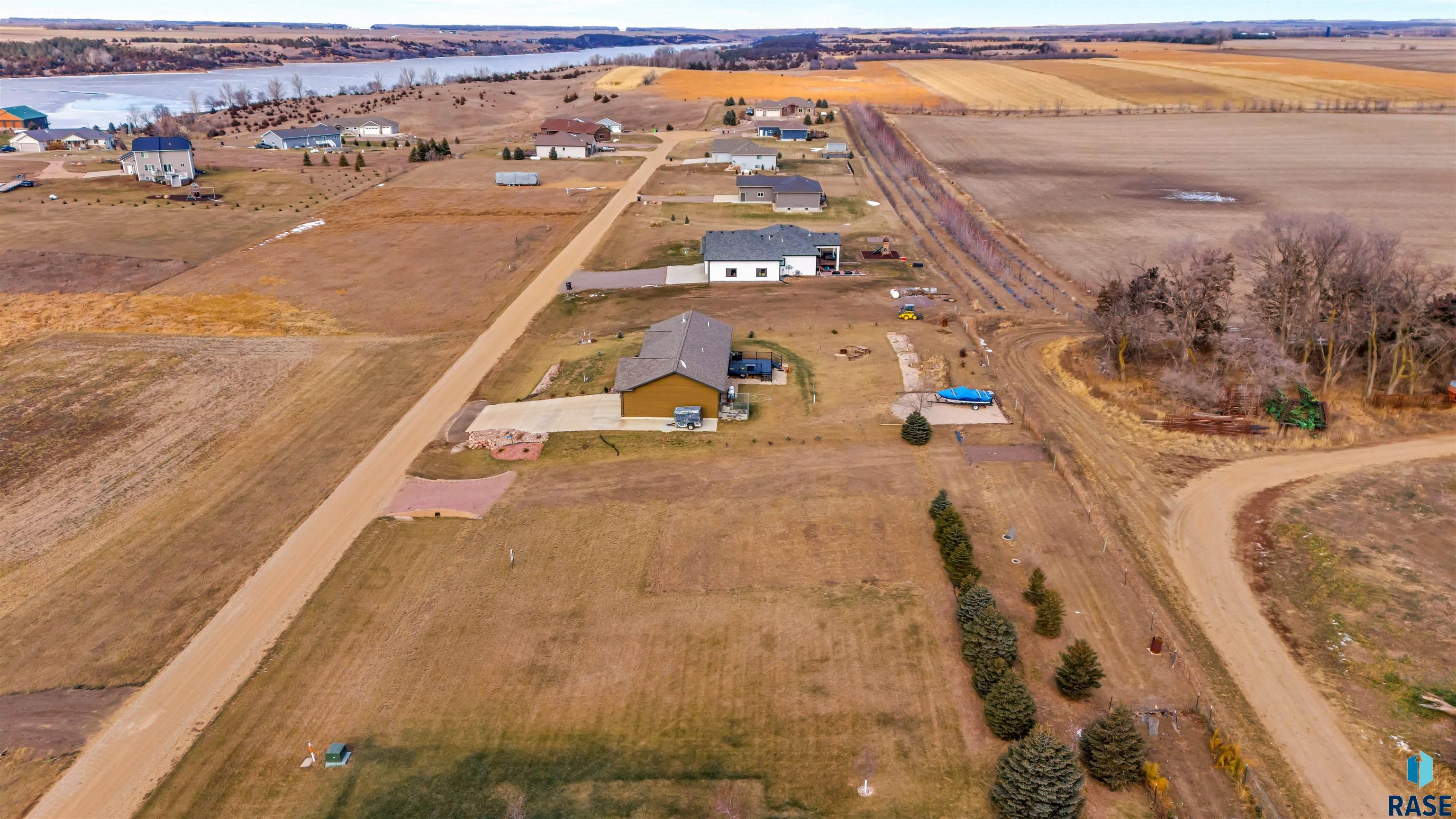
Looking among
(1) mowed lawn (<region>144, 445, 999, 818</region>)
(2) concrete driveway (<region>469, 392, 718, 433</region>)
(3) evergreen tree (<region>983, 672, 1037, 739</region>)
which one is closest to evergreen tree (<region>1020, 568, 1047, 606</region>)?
(1) mowed lawn (<region>144, 445, 999, 818</region>)

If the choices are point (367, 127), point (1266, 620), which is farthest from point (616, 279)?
point (367, 127)

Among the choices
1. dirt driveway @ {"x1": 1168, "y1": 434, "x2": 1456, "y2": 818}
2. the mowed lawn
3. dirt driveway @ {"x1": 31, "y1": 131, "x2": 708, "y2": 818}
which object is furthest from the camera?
dirt driveway @ {"x1": 31, "y1": 131, "x2": 708, "y2": 818}

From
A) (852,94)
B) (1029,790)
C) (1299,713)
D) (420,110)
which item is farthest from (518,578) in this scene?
(852,94)

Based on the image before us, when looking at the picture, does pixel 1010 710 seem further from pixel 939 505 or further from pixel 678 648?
pixel 939 505

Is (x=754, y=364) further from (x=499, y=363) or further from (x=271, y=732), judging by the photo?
(x=271, y=732)

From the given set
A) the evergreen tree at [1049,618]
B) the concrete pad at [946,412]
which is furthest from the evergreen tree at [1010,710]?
the concrete pad at [946,412]

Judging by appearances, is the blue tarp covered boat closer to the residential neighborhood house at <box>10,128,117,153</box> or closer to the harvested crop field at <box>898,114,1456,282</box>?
the harvested crop field at <box>898,114,1456,282</box>
